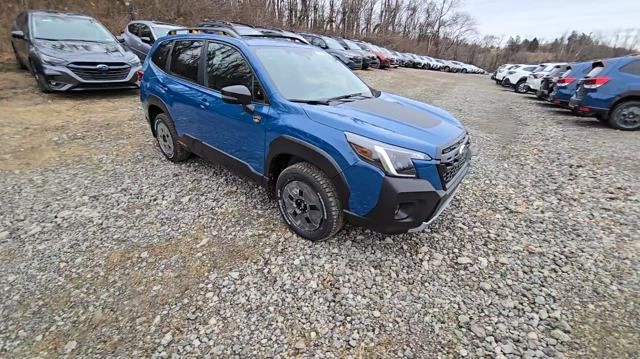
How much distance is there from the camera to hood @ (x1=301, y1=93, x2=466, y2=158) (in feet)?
7.87

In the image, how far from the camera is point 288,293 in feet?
7.86

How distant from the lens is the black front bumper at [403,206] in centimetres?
229

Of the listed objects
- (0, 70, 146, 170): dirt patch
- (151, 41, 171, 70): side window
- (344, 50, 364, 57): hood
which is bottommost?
(0, 70, 146, 170): dirt patch

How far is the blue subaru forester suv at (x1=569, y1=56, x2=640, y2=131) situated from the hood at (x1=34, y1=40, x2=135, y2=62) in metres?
10.8

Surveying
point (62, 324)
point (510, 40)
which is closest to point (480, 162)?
point (62, 324)

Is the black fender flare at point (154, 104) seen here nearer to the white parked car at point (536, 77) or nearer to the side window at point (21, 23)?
the side window at point (21, 23)

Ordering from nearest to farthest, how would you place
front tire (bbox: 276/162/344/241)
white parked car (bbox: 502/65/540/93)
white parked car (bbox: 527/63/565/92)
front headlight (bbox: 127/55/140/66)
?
front tire (bbox: 276/162/344/241), front headlight (bbox: 127/55/140/66), white parked car (bbox: 527/63/565/92), white parked car (bbox: 502/65/540/93)

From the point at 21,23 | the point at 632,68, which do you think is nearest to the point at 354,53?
the point at 632,68

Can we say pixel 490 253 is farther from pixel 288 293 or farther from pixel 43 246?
pixel 43 246

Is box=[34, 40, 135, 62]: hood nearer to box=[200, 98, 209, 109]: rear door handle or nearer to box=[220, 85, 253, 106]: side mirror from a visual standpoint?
box=[200, 98, 209, 109]: rear door handle

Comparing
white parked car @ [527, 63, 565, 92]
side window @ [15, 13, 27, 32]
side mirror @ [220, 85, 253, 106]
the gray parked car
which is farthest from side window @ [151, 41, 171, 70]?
white parked car @ [527, 63, 565, 92]

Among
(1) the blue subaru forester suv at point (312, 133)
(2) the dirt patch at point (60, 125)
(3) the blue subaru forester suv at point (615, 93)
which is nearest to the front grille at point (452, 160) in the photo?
(1) the blue subaru forester suv at point (312, 133)

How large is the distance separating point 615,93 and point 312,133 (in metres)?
8.21

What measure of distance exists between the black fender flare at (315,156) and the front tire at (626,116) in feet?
27.4
